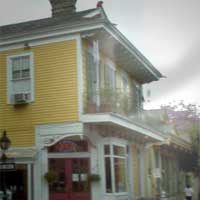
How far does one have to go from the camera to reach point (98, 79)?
1862 centimetres

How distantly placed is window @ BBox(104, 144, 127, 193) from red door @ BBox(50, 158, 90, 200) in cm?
83

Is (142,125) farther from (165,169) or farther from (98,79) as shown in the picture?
(165,169)

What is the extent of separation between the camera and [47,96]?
18.1 meters

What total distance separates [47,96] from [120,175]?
4.42 m

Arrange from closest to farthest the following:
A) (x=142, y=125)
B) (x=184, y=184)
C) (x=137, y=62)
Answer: (x=142, y=125)
(x=137, y=62)
(x=184, y=184)

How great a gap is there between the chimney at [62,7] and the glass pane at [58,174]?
721cm

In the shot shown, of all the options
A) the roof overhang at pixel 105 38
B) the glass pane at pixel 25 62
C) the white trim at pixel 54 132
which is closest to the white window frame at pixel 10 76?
the glass pane at pixel 25 62

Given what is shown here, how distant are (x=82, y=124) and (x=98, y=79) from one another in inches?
86.8

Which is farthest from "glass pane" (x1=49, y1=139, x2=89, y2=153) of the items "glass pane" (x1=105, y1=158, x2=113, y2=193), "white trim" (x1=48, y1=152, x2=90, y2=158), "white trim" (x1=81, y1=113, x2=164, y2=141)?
"white trim" (x1=81, y1=113, x2=164, y2=141)

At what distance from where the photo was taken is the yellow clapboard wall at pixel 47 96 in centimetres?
1772

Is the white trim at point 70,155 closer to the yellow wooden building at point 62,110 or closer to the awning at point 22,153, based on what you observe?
the yellow wooden building at point 62,110

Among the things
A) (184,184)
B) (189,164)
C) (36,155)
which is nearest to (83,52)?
(36,155)

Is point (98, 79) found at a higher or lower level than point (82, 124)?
higher

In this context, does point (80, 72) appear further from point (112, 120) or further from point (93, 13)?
point (93, 13)
